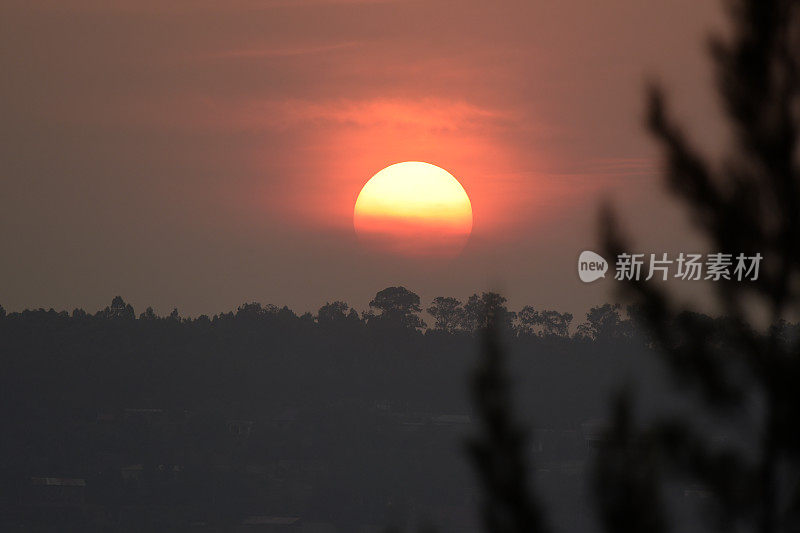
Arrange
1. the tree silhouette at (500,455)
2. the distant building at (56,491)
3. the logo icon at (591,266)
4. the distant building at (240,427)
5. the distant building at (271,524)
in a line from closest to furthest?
the tree silhouette at (500,455)
the logo icon at (591,266)
the distant building at (271,524)
the distant building at (56,491)
the distant building at (240,427)

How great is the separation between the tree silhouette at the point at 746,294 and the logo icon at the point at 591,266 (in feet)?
0.75

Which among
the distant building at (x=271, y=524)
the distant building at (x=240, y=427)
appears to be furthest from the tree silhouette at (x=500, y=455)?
the distant building at (x=240, y=427)

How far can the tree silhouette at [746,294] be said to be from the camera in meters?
9.29

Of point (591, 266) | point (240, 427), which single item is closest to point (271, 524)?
point (240, 427)

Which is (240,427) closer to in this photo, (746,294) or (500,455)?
(746,294)

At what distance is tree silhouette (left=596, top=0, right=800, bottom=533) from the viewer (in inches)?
366

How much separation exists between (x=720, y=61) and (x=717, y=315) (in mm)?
2221

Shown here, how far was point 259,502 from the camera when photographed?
138125 mm

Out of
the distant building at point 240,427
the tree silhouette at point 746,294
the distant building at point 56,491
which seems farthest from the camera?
the distant building at point 240,427

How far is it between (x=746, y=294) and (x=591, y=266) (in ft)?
5.92

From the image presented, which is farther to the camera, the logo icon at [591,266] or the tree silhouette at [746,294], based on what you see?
the logo icon at [591,266]

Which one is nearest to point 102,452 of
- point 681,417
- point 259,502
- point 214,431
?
point 214,431

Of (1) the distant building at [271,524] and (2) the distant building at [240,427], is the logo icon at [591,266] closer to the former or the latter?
(1) the distant building at [271,524]

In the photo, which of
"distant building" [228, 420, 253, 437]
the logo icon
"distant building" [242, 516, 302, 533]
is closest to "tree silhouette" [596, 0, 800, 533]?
the logo icon
